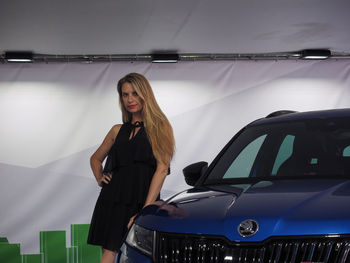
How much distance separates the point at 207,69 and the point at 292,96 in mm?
1321

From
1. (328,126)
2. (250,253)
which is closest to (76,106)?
(328,126)

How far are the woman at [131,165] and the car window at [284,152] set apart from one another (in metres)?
0.77

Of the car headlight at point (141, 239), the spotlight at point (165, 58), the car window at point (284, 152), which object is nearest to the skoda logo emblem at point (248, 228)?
the car headlight at point (141, 239)

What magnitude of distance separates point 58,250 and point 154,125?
15.7 ft

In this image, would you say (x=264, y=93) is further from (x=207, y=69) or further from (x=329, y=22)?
(x=329, y=22)

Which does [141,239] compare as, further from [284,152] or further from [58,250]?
[58,250]

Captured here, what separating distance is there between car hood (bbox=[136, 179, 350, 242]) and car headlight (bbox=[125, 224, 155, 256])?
0.04 m

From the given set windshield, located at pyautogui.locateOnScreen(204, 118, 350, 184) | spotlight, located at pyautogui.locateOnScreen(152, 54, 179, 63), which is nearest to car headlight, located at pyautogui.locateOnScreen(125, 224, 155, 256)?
windshield, located at pyautogui.locateOnScreen(204, 118, 350, 184)

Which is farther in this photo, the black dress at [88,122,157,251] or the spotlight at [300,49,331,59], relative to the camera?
the spotlight at [300,49,331,59]

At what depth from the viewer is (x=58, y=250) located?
29.2 ft

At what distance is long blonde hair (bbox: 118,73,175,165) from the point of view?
4621 mm

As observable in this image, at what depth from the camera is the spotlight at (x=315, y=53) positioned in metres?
9.09

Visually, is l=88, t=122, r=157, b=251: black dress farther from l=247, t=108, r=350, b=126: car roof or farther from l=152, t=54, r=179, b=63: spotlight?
l=152, t=54, r=179, b=63: spotlight

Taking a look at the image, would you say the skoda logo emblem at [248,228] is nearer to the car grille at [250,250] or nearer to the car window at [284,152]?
the car grille at [250,250]
